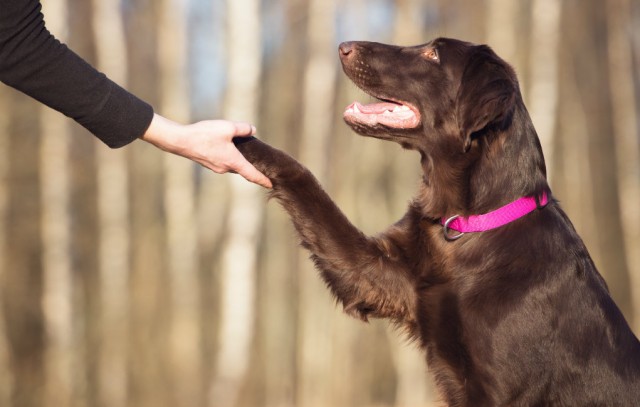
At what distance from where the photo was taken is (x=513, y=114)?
395 centimetres

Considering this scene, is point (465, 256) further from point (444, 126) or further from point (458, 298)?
point (444, 126)

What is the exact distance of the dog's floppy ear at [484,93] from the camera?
3781mm

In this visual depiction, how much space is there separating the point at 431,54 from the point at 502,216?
950mm

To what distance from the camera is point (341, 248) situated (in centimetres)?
405

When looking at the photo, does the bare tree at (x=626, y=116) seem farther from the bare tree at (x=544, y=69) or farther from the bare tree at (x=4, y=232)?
the bare tree at (x=4, y=232)

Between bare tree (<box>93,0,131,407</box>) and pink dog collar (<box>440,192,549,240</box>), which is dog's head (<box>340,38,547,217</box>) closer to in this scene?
pink dog collar (<box>440,192,549,240</box>)

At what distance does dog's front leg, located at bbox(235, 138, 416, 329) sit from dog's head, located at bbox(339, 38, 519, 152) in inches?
16.1

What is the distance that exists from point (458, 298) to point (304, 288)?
1528 cm

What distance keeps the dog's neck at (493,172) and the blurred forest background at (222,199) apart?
689cm

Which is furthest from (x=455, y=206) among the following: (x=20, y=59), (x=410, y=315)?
(x=20, y=59)

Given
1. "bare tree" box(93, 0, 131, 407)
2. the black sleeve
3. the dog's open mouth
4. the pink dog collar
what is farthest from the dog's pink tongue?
"bare tree" box(93, 0, 131, 407)

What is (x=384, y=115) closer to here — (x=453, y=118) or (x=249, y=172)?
(x=453, y=118)

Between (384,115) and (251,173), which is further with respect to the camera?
(384,115)

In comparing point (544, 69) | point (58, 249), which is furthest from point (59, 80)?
point (544, 69)
